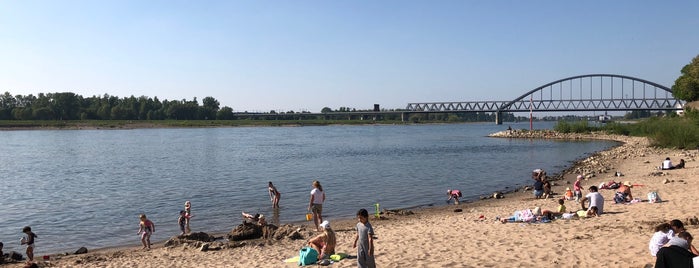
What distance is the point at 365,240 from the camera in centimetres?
935

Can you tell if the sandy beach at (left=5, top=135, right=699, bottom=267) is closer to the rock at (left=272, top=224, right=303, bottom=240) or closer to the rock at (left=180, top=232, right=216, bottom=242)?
the rock at (left=272, top=224, right=303, bottom=240)

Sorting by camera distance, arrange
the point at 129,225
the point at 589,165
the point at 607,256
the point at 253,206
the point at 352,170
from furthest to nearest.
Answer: the point at 352,170 → the point at 589,165 → the point at 253,206 → the point at 129,225 → the point at 607,256

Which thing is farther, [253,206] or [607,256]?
[253,206]

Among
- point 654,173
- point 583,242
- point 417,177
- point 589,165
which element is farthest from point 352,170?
point 583,242

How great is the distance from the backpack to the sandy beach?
258 millimetres

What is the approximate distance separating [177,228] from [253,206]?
4883 mm

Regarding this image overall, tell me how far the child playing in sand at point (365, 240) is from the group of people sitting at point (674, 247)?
14.2 feet

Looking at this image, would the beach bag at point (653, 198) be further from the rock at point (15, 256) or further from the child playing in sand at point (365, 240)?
the rock at point (15, 256)

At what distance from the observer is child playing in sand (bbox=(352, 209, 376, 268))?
9.25 metres

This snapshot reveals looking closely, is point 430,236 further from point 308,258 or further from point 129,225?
→ point 129,225

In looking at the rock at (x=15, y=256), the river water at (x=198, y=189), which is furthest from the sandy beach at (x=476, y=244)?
the river water at (x=198, y=189)

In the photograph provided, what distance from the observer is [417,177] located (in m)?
34.2

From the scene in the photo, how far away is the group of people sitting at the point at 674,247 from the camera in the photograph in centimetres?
717

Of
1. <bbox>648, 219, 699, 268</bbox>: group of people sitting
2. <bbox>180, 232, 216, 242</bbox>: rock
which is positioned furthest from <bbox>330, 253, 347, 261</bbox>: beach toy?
<bbox>648, 219, 699, 268</bbox>: group of people sitting
